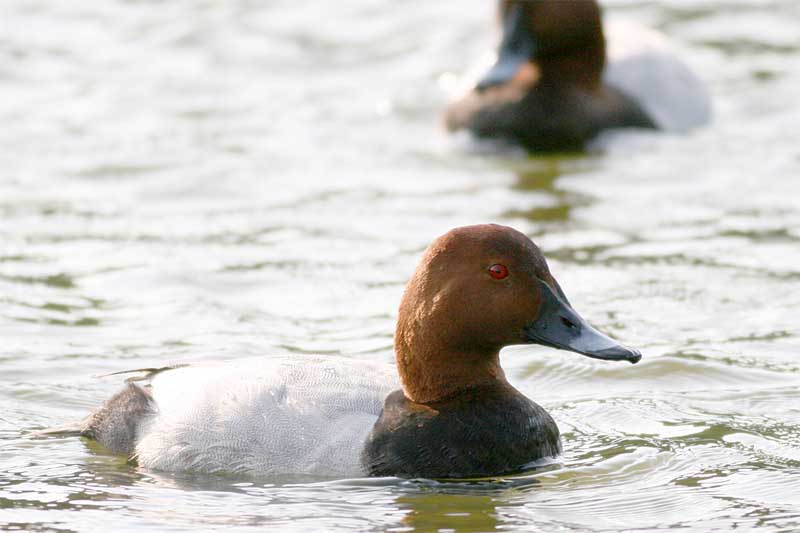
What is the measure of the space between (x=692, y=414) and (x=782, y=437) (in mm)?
482

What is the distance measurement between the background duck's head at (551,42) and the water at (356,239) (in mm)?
683

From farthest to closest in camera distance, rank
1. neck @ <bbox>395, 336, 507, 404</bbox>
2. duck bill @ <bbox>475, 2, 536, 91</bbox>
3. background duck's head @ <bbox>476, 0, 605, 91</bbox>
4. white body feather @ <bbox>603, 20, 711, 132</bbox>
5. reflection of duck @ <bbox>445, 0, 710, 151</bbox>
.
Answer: white body feather @ <bbox>603, 20, 711, 132</bbox>
duck bill @ <bbox>475, 2, 536, 91</bbox>
background duck's head @ <bbox>476, 0, 605, 91</bbox>
reflection of duck @ <bbox>445, 0, 710, 151</bbox>
neck @ <bbox>395, 336, 507, 404</bbox>

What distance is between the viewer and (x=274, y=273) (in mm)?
9555

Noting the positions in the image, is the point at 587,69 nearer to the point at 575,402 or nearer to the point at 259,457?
the point at 575,402

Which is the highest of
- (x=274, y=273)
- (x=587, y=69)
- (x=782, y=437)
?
(x=587, y=69)

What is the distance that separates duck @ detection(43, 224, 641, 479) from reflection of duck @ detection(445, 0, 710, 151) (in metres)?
6.25

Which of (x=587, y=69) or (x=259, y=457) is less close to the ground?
(x=587, y=69)

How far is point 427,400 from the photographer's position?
6.34 meters

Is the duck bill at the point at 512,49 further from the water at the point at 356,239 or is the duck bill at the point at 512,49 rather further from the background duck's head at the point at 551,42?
the water at the point at 356,239

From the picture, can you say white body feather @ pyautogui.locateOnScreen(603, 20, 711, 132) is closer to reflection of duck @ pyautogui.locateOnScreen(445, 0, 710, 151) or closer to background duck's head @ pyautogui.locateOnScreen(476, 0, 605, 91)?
reflection of duck @ pyautogui.locateOnScreen(445, 0, 710, 151)

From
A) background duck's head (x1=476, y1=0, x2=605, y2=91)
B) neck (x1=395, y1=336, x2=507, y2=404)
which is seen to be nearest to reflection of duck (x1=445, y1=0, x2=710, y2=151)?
background duck's head (x1=476, y1=0, x2=605, y2=91)

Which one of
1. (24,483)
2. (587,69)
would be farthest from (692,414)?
(587,69)

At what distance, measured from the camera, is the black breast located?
6.20m

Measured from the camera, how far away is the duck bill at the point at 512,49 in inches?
504
